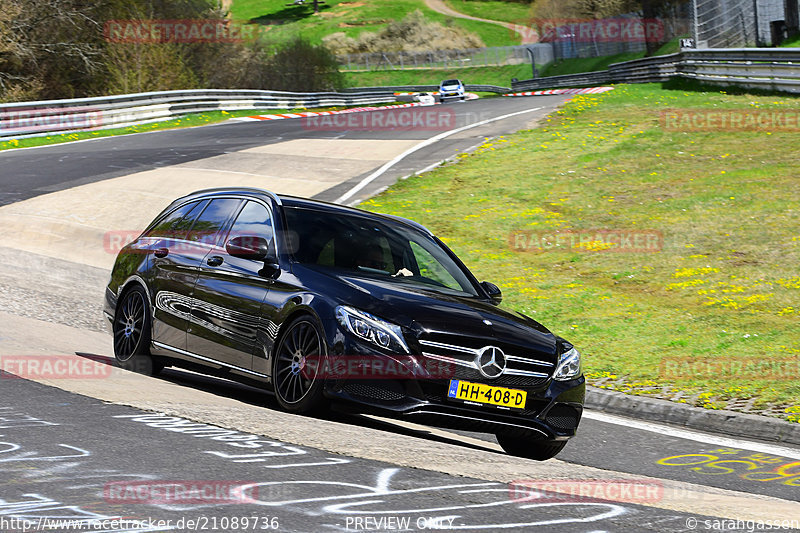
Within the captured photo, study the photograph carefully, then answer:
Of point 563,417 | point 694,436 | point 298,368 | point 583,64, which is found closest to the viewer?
point 298,368

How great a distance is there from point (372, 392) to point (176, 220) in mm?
3491

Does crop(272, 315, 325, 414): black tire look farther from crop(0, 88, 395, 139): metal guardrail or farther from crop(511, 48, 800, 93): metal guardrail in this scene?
crop(511, 48, 800, 93): metal guardrail

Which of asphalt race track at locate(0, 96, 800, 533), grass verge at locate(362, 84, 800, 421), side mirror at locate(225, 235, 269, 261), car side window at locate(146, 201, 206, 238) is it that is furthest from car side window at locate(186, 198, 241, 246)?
grass verge at locate(362, 84, 800, 421)

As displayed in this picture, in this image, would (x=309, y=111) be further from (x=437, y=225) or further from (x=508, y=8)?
(x=508, y=8)

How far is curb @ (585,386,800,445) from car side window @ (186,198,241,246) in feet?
12.5

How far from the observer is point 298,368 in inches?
283

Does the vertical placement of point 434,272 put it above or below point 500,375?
above

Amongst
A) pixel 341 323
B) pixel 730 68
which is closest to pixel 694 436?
pixel 341 323

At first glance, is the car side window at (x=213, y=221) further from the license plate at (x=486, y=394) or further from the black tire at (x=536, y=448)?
the black tire at (x=536, y=448)

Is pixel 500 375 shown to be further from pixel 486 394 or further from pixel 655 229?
pixel 655 229

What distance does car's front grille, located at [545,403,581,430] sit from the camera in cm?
730

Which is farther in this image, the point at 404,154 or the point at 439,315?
the point at 404,154

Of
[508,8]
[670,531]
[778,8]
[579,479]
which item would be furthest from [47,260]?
[508,8]

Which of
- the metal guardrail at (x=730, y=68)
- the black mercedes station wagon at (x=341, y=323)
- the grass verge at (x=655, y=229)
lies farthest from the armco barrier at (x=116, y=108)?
the black mercedes station wagon at (x=341, y=323)
